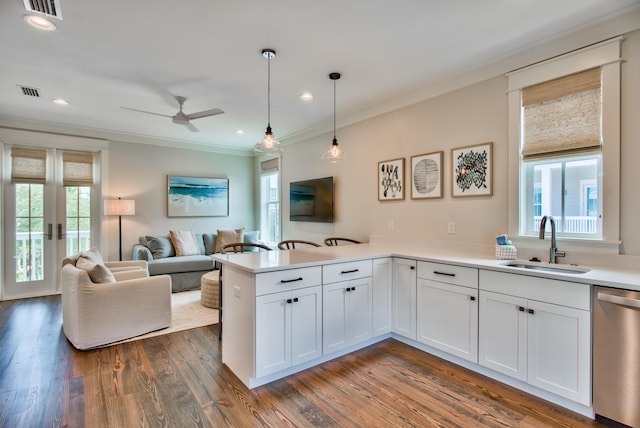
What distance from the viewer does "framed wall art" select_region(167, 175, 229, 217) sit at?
5.95m

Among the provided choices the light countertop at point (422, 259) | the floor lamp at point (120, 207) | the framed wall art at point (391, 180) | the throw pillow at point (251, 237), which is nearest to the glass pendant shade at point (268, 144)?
the light countertop at point (422, 259)

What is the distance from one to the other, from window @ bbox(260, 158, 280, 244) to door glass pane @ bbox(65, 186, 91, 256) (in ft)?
9.74

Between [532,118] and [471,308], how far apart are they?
1630mm

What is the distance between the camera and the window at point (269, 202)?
6268 millimetres

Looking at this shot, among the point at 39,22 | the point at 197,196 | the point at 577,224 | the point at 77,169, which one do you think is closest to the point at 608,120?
the point at 577,224

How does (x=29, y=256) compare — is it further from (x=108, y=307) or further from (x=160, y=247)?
(x=108, y=307)

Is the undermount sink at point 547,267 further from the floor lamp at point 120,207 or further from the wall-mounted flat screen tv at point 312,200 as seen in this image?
the floor lamp at point 120,207

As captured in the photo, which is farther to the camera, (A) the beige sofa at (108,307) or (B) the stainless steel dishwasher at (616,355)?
(A) the beige sofa at (108,307)

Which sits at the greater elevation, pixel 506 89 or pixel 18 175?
pixel 506 89

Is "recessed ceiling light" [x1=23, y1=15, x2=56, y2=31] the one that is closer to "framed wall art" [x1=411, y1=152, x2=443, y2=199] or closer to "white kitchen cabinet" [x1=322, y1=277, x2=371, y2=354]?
"white kitchen cabinet" [x1=322, y1=277, x2=371, y2=354]

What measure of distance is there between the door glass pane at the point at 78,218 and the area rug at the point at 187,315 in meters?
1.90

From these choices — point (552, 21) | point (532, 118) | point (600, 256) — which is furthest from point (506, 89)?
point (600, 256)

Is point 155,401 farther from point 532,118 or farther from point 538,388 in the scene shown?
point 532,118

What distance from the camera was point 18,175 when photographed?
468 centimetres
